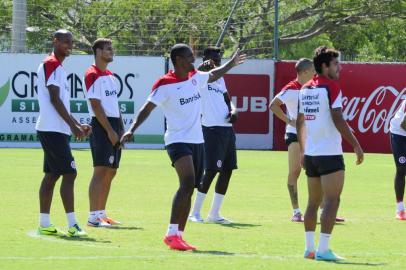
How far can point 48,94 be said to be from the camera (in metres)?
11.9

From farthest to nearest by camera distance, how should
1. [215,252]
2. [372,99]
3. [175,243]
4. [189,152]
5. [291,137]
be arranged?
1. [372,99]
2. [291,137]
3. [189,152]
4. [175,243]
5. [215,252]

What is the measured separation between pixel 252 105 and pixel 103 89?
1829 centimetres

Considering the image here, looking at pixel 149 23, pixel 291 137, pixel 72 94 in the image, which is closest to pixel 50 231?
pixel 291 137

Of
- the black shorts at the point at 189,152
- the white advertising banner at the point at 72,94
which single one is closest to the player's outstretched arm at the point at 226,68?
the black shorts at the point at 189,152

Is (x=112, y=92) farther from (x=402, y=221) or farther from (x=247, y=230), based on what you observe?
(x=402, y=221)

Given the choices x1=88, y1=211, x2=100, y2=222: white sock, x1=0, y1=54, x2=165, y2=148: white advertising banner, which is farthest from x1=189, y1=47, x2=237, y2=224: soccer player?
x1=0, y1=54, x2=165, y2=148: white advertising banner

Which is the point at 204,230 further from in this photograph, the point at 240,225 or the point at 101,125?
the point at 101,125

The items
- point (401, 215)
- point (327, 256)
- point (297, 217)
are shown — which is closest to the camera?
point (327, 256)

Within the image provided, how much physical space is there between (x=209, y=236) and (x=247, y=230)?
29.6 inches

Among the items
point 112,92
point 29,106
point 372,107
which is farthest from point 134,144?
point 112,92

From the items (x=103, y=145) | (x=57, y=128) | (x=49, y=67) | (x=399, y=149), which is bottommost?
(x=399, y=149)

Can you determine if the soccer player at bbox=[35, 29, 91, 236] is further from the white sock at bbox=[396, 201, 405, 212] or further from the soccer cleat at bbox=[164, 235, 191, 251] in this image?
the white sock at bbox=[396, 201, 405, 212]

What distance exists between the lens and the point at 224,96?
562 inches

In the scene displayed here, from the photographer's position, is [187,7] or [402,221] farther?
[187,7]
